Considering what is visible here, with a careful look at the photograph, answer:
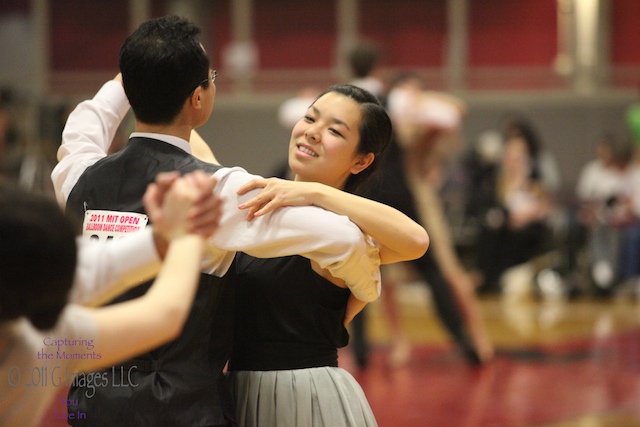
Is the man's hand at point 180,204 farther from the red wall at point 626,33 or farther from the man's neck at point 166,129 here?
the red wall at point 626,33

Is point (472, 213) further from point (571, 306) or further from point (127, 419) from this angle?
point (127, 419)

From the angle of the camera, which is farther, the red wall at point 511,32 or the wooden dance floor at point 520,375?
the red wall at point 511,32

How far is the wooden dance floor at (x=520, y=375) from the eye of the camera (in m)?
4.30

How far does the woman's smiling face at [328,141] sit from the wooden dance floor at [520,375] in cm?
221

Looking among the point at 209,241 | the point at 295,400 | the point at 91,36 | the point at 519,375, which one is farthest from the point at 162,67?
the point at 91,36

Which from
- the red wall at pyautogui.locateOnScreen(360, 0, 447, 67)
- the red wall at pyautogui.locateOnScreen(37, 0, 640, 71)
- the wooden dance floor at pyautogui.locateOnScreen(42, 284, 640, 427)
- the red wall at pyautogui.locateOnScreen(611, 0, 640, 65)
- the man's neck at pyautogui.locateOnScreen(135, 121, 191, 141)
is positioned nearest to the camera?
the man's neck at pyautogui.locateOnScreen(135, 121, 191, 141)

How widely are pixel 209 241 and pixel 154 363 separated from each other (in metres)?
0.29

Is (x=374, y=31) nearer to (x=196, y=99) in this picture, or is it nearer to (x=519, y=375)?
(x=519, y=375)

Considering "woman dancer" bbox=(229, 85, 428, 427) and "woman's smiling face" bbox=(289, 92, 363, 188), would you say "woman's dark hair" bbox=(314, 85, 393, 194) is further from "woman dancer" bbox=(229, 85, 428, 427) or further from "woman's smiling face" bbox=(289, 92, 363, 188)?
"woman dancer" bbox=(229, 85, 428, 427)

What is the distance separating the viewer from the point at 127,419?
71.5 inches

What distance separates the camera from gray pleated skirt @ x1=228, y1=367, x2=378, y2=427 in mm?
1998

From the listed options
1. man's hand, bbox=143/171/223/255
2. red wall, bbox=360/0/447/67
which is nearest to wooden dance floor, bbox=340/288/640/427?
man's hand, bbox=143/171/223/255

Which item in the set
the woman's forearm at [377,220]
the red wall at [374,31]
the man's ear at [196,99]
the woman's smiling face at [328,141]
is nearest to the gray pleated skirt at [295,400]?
the woman's forearm at [377,220]

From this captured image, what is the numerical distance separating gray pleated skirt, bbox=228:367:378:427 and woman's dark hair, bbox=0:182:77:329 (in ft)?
2.52
